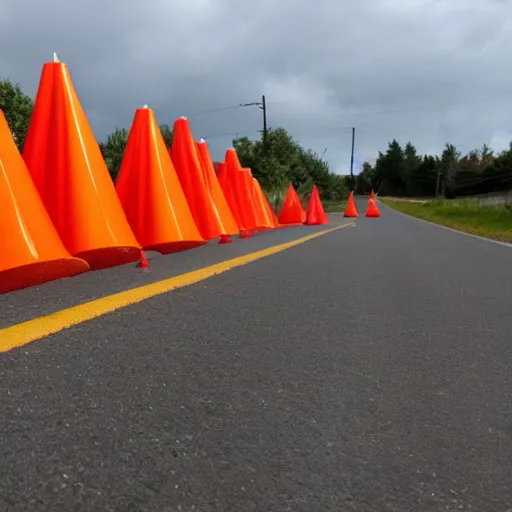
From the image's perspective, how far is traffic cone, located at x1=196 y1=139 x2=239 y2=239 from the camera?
11.0 m

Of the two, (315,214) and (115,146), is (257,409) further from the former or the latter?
(115,146)

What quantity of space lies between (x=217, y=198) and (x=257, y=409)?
9334 millimetres

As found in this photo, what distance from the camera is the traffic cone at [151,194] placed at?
7.24m

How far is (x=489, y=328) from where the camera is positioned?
372 cm

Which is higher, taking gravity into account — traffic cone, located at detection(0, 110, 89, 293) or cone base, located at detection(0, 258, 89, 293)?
traffic cone, located at detection(0, 110, 89, 293)

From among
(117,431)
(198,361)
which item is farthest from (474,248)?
(117,431)

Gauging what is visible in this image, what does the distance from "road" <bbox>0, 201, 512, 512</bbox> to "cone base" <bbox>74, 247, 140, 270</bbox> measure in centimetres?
118

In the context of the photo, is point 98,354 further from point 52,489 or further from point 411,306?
point 411,306

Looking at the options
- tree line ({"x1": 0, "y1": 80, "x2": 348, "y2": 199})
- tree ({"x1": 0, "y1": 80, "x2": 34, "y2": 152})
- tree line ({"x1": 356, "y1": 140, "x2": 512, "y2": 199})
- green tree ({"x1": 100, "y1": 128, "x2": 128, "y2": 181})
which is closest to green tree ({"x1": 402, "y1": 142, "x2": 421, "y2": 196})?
tree line ({"x1": 356, "y1": 140, "x2": 512, "y2": 199})

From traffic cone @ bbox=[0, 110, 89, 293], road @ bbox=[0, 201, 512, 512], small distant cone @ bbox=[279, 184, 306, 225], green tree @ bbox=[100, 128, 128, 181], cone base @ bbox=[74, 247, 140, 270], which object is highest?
green tree @ bbox=[100, 128, 128, 181]

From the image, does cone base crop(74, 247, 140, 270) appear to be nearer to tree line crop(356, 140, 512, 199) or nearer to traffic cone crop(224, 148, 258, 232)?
traffic cone crop(224, 148, 258, 232)

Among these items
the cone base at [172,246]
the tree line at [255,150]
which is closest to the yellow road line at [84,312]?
the cone base at [172,246]

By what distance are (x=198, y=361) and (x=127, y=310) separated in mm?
1147

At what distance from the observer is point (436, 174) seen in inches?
5054
